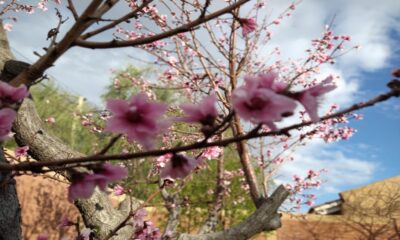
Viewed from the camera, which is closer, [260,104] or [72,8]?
[260,104]

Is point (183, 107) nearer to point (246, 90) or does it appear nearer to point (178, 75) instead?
point (246, 90)

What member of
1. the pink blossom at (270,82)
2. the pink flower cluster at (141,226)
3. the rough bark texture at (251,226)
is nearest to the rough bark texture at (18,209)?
the rough bark texture at (251,226)

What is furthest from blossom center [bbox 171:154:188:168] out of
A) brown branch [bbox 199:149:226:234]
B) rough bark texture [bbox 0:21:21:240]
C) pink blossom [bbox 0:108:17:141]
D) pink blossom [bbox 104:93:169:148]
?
brown branch [bbox 199:149:226:234]

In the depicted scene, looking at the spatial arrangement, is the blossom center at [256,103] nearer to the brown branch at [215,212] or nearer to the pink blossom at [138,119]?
the pink blossom at [138,119]

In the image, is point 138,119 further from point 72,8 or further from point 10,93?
point 72,8

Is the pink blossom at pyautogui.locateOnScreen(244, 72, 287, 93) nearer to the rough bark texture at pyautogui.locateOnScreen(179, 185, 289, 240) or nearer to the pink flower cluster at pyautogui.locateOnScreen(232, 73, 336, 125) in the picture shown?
the pink flower cluster at pyautogui.locateOnScreen(232, 73, 336, 125)

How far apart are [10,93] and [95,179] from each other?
1.16 ft

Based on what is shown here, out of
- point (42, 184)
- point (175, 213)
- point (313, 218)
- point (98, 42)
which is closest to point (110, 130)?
point (98, 42)

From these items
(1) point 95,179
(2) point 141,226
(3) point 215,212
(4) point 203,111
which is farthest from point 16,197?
(3) point 215,212

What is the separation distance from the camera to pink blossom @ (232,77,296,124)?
3.04 ft

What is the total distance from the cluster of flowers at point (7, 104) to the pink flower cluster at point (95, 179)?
223mm

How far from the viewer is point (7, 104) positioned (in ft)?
3.96

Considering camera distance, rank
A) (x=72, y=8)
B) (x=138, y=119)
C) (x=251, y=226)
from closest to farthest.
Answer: (x=138, y=119)
(x=72, y=8)
(x=251, y=226)

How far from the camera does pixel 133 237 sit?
378 centimetres
